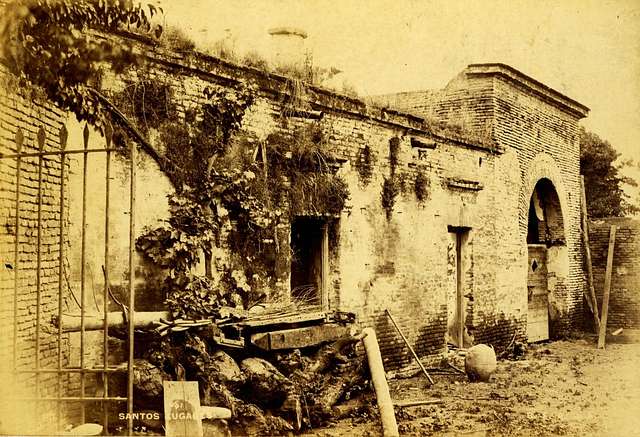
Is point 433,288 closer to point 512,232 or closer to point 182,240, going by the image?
point 512,232

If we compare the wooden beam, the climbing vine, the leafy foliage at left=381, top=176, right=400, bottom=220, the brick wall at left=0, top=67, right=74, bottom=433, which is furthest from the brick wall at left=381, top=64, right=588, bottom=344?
the brick wall at left=0, top=67, right=74, bottom=433

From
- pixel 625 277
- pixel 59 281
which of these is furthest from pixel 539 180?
pixel 59 281

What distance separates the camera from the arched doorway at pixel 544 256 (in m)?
14.5

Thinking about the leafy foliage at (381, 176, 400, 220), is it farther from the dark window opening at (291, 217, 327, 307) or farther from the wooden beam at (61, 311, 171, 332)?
the wooden beam at (61, 311, 171, 332)

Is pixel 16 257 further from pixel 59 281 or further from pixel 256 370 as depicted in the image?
pixel 256 370

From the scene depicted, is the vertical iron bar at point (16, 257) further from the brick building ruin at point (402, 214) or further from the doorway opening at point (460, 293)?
the doorway opening at point (460, 293)

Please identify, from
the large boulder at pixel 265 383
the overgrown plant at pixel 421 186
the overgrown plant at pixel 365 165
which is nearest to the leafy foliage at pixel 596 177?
the overgrown plant at pixel 421 186

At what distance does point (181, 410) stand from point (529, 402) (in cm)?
494

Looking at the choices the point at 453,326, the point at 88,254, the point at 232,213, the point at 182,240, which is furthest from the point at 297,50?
the point at 453,326

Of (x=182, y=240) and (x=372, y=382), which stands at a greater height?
(x=182, y=240)

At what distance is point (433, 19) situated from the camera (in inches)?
320

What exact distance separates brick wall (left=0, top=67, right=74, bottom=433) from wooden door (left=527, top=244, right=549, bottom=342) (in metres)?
10.8

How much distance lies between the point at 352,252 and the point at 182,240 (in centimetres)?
305

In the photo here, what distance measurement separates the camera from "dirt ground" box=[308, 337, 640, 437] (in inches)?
287
